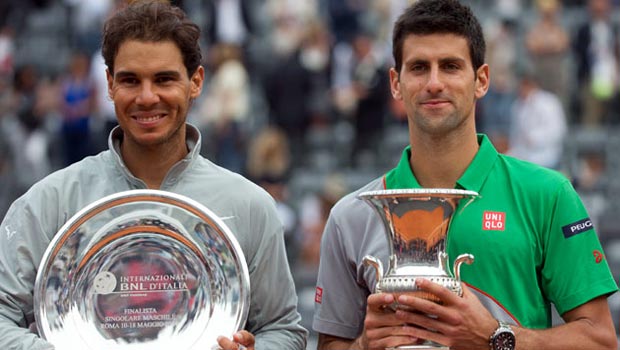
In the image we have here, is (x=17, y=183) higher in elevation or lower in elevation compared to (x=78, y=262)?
lower

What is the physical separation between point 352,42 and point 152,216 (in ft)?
37.1

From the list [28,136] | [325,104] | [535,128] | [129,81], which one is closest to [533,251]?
[129,81]

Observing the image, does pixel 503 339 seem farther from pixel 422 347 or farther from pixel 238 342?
pixel 238 342

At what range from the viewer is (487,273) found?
4.49 m

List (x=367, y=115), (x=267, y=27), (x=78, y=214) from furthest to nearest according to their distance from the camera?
(x=267, y=27), (x=367, y=115), (x=78, y=214)

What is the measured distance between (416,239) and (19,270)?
3.85ft

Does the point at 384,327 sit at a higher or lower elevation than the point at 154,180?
lower

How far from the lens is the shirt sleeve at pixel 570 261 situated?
4477mm

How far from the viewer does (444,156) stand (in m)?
4.65

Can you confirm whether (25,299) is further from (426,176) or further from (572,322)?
(572,322)

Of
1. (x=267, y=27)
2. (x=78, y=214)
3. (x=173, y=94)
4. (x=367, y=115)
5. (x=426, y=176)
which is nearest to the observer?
(x=78, y=214)

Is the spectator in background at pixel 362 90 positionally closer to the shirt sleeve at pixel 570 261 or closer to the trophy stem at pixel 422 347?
the shirt sleeve at pixel 570 261

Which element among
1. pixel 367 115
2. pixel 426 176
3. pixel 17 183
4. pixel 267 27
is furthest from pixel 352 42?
pixel 426 176

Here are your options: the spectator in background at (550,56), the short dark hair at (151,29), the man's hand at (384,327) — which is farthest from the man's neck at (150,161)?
the spectator in background at (550,56)
